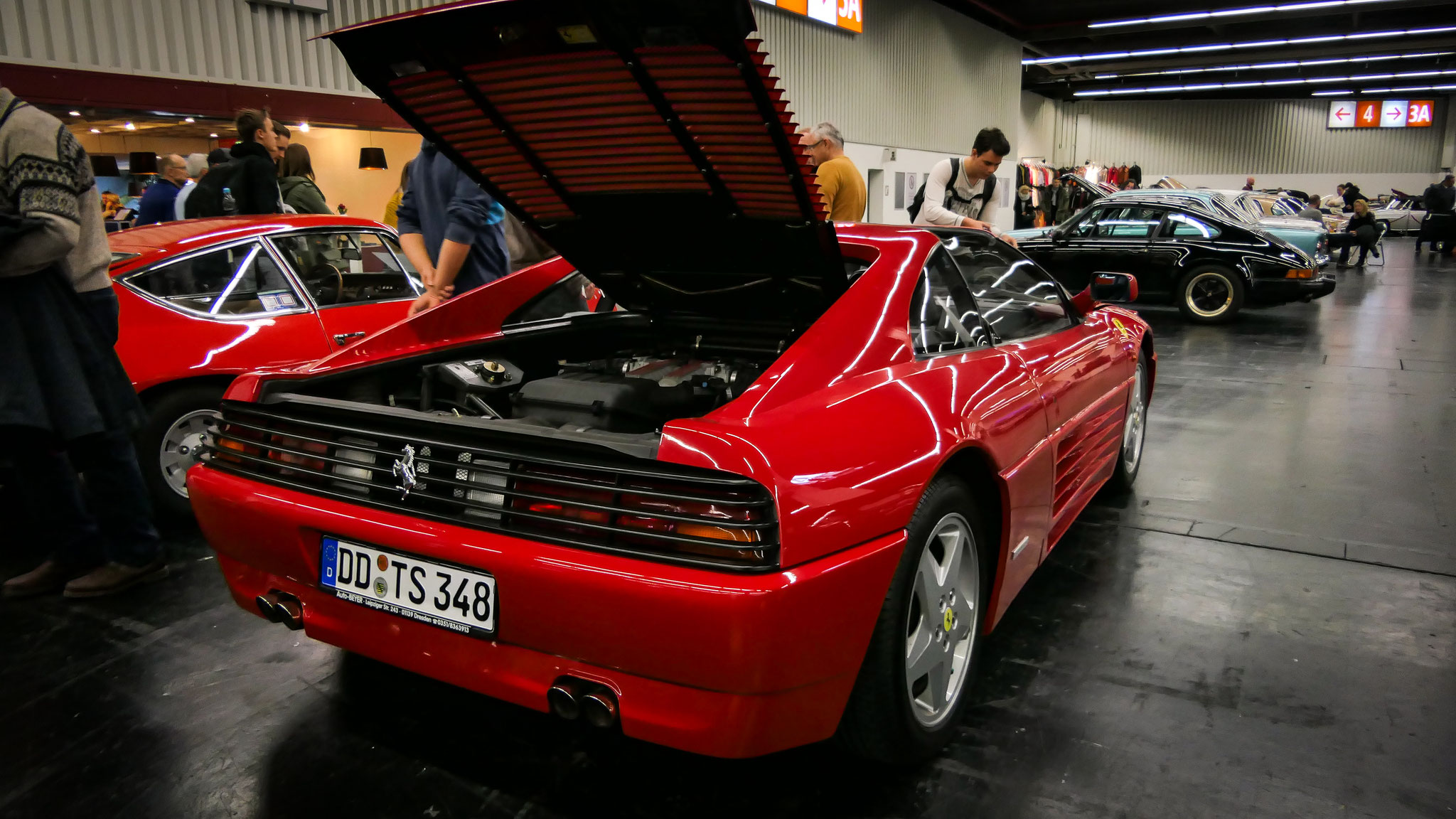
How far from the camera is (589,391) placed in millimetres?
2244

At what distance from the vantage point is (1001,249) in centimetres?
293

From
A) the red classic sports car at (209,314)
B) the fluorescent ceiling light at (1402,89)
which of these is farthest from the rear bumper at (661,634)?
the fluorescent ceiling light at (1402,89)

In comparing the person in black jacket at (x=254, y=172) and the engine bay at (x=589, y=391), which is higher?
the person in black jacket at (x=254, y=172)

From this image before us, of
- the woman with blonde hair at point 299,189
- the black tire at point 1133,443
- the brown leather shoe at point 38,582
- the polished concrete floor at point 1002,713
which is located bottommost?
the polished concrete floor at point 1002,713

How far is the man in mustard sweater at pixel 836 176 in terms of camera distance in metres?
4.86

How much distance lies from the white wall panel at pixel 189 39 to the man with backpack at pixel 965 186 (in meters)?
5.13

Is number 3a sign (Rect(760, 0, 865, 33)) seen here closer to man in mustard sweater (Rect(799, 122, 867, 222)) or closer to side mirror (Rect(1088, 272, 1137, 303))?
man in mustard sweater (Rect(799, 122, 867, 222))

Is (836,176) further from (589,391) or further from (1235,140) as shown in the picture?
(1235,140)

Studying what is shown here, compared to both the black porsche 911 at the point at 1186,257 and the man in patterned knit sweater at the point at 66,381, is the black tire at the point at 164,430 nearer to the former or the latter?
the man in patterned knit sweater at the point at 66,381

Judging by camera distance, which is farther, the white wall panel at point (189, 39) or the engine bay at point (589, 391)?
the white wall panel at point (189, 39)

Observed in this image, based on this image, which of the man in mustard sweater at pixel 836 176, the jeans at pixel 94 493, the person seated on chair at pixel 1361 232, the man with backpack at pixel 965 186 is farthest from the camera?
the person seated on chair at pixel 1361 232

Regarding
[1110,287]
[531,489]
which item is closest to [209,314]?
[531,489]

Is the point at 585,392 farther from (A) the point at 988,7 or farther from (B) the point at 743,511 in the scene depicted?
(A) the point at 988,7

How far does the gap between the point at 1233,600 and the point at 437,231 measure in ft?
10.3
